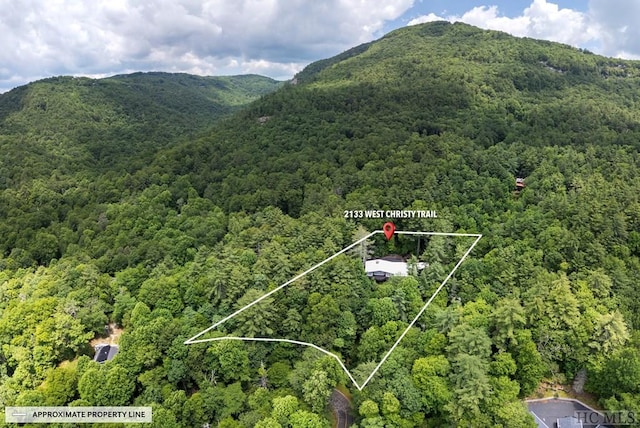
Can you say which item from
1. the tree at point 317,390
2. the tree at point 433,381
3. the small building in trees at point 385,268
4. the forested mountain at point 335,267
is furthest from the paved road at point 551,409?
the tree at point 317,390

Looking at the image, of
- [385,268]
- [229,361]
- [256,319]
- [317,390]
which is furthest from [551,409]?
[229,361]

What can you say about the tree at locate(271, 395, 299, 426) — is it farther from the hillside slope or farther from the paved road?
the hillside slope

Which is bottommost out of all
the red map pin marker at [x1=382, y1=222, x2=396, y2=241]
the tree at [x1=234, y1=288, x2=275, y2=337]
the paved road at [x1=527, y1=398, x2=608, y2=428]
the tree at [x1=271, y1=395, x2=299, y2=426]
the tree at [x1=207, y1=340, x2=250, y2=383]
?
the paved road at [x1=527, y1=398, x2=608, y2=428]

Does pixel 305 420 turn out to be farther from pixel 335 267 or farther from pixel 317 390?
pixel 335 267

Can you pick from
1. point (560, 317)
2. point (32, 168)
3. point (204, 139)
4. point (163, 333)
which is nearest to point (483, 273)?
point (560, 317)

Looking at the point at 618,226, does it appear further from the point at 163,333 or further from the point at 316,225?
the point at 163,333

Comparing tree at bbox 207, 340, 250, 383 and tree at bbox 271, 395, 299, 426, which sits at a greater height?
tree at bbox 207, 340, 250, 383

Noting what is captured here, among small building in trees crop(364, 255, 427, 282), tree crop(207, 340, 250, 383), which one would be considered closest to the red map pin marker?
small building in trees crop(364, 255, 427, 282)
